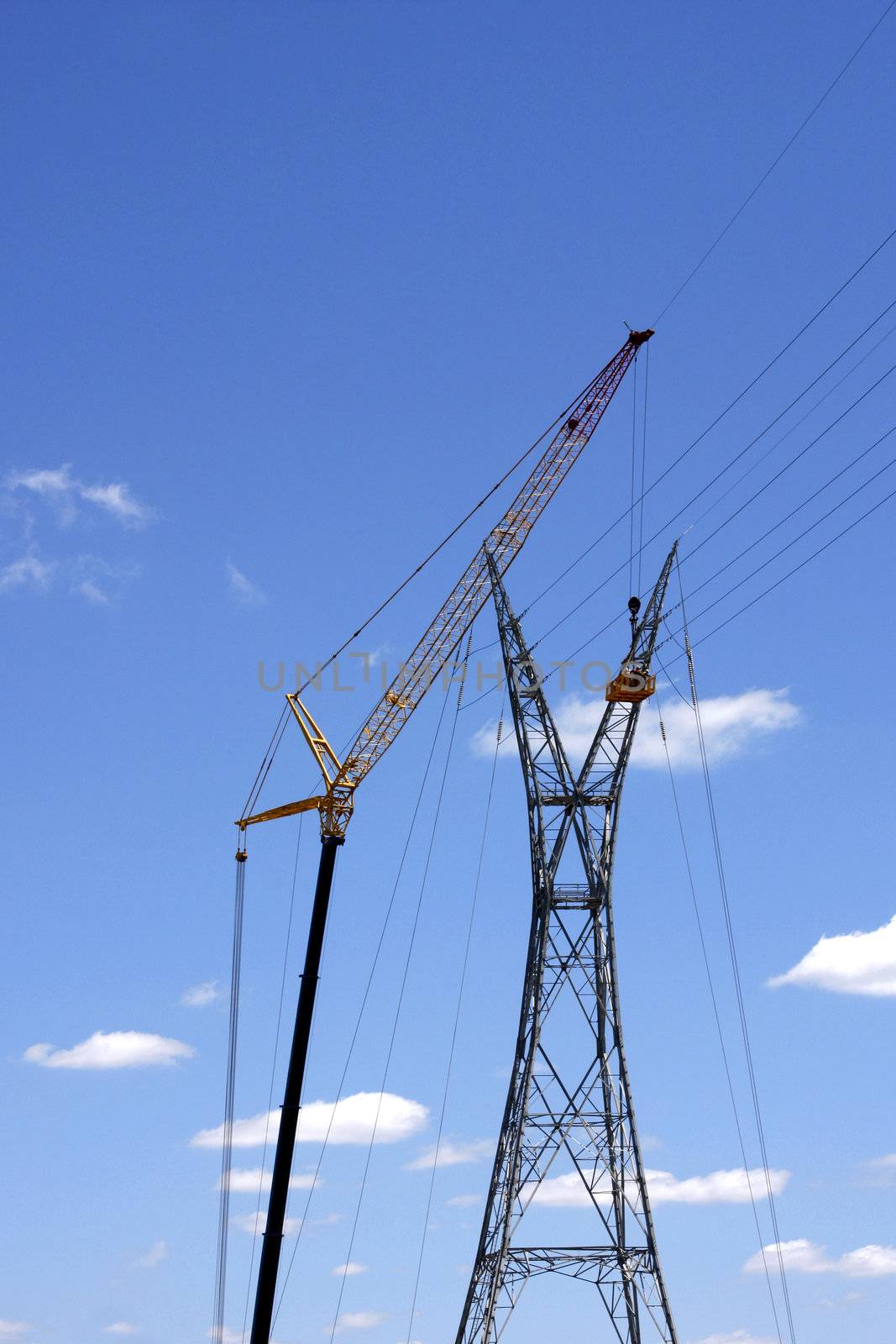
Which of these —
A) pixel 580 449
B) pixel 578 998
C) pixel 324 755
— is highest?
pixel 580 449

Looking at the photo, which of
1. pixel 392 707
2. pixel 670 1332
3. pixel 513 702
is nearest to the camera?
pixel 670 1332

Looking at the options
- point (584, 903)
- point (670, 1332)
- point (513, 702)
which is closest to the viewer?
point (670, 1332)

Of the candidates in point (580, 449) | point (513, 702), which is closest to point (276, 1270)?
point (513, 702)

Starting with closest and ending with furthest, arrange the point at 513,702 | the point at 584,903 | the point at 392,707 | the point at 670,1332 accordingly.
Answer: the point at 670,1332, the point at 584,903, the point at 513,702, the point at 392,707

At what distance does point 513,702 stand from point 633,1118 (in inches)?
705

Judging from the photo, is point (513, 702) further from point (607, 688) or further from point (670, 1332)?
point (670, 1332)

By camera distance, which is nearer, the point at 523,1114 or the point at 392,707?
the point at 523,1114

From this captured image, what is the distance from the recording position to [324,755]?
76.8 m

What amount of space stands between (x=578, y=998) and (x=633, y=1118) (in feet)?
16.1

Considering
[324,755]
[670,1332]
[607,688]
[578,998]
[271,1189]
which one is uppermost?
[324,755]

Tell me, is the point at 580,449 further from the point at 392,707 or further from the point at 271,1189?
the point at 271,1189

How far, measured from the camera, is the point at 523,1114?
190 feet

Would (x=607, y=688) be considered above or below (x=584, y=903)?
above

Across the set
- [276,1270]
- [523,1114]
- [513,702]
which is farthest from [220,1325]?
[513,702]
